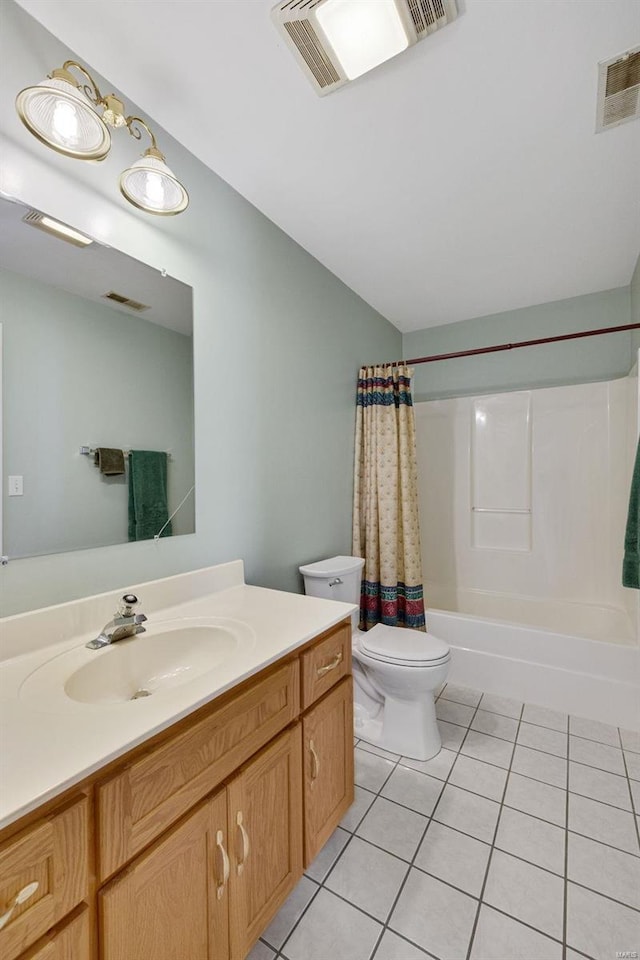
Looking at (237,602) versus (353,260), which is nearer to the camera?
(237,602)

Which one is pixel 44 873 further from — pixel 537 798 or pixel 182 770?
pixel 537 798

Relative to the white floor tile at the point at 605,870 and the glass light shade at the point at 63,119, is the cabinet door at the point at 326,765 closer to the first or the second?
the white floor tile at the point at 605,870

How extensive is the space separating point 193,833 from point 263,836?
27cm

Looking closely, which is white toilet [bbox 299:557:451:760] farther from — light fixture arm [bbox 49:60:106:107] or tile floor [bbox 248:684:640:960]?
light fixture arm [bbox 49:60:106:107]

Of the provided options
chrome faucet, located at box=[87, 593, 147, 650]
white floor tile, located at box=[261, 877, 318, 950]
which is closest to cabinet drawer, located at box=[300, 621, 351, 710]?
chrome faucet, located at box=[87, 593, 147, 650]

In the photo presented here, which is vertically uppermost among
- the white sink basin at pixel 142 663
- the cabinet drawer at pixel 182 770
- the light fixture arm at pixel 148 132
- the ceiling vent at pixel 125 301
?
the light fixture arm at pixel 148 132

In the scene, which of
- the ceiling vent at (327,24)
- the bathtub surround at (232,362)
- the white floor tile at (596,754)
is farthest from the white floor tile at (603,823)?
the ceiling vent at (327,24)

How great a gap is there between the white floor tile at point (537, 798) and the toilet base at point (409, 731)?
32cm

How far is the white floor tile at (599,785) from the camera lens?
5.05ft

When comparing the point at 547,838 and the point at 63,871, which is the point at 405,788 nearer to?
the point at 547,838

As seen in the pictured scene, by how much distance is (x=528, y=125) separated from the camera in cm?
141

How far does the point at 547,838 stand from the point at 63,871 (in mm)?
1500

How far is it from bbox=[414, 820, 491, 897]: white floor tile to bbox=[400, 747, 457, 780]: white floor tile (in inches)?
10.1

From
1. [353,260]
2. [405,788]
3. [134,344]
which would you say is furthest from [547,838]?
[353,260]
